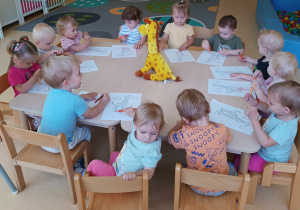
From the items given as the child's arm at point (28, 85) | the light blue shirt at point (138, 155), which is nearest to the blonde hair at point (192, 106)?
the light blue shirt at point (138, 155)

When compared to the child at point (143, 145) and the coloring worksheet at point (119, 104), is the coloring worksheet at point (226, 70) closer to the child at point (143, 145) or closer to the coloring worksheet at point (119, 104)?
the coloring worksheet at point (119, 104)

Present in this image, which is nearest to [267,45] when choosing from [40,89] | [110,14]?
[40,89]

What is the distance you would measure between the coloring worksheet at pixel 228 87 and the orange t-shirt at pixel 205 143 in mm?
471

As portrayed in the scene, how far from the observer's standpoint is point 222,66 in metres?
2.26

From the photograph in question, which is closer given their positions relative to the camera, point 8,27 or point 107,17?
point 8,27

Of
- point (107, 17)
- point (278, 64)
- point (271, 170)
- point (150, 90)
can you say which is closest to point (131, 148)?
point (150, 90)

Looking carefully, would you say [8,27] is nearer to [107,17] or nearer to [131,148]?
[107,17]

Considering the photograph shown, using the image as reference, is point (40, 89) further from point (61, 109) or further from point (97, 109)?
point (97, 109)

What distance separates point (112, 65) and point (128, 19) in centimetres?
73

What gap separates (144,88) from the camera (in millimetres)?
1953

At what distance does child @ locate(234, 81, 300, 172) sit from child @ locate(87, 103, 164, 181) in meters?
0.52

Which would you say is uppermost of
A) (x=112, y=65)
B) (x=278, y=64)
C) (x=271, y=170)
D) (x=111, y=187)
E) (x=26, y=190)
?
(x=278, y=64)

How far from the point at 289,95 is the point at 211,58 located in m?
0.98

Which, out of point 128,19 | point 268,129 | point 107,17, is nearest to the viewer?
point 268,129
